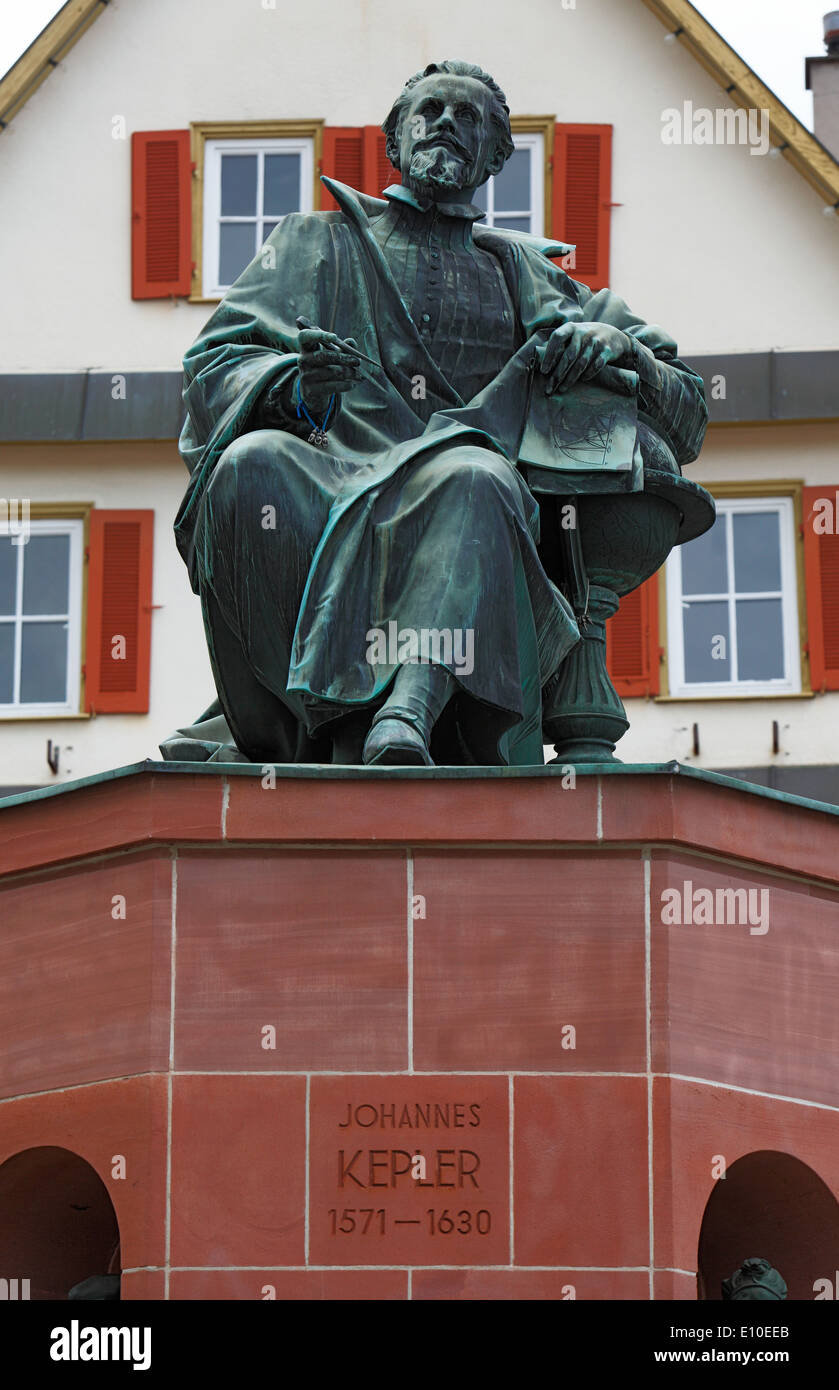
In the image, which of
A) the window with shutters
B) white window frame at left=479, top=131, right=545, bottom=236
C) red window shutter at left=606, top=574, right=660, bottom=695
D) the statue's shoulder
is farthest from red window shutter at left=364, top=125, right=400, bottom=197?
the statue's shoulder

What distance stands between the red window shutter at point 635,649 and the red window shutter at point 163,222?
3.99 metres

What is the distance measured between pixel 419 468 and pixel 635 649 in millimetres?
14057

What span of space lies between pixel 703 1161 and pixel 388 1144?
674 millimetres

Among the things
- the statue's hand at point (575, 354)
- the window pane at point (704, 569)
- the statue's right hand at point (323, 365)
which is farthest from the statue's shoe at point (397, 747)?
the window pane at point (704, 569)

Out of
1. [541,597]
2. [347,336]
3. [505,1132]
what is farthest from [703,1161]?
[347,336]

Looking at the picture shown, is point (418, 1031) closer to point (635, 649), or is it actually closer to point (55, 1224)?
point (55, 1224)

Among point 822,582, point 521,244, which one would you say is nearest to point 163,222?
point 822,582

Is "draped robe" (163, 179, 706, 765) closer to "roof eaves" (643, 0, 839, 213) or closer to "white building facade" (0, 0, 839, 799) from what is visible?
"white building facade" (0, 0, 839, 799)

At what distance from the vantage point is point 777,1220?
6.86 metres

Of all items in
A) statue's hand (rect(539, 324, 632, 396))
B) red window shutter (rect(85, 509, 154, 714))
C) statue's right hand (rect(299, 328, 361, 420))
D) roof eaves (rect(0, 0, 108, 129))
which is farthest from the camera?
roof eaves (rect(0, 0, 108, 129))

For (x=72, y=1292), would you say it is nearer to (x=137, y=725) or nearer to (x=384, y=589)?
(x=384, y=589)

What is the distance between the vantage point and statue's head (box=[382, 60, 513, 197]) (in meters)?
8.03

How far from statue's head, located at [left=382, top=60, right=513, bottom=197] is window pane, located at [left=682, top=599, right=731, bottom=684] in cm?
1363

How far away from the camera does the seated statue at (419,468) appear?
7.25 m
